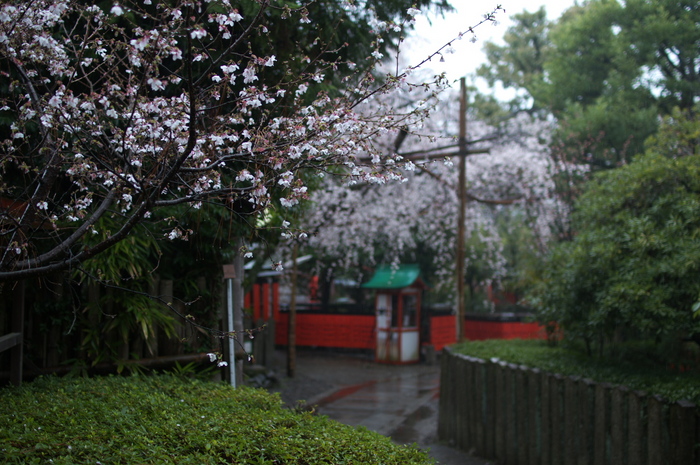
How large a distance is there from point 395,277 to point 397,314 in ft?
3.69

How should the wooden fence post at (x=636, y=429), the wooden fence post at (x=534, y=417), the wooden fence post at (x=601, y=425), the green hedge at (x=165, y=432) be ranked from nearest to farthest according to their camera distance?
the green hedge at (x=165, y=432), the wooden fence post at (x=636, y=429), the wooden fence post at (x=601, y=425), the wooden fence post at (x=534, y=417)

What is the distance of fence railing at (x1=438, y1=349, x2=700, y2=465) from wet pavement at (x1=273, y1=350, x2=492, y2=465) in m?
0.49

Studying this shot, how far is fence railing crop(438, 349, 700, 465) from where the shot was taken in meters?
5.45

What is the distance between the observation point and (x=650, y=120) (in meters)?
18.3

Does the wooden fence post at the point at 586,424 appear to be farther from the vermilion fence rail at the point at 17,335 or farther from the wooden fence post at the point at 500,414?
the vermilion fence rail at the point at 17,335

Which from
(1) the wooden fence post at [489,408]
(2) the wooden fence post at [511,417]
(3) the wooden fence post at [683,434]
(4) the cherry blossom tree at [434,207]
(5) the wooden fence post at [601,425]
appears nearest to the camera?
(3) the wooden fence post at [683,434]

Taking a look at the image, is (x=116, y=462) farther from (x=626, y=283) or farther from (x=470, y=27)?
(x=626, y=283)

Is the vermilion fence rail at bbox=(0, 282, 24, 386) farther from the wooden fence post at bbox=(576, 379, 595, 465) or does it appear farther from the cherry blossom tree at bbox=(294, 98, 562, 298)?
the cherry blossom tree at bbox=(294, 98, 562, 298)

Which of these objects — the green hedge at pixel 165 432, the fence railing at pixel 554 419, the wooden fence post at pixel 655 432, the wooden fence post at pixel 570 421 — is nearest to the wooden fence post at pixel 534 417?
the fence railing at pixel 554 419

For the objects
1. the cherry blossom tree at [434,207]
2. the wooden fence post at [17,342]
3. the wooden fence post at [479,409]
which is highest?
the cherry blossom tree at [434,207]

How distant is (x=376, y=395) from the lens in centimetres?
1308

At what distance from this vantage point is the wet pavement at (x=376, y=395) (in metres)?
9.70

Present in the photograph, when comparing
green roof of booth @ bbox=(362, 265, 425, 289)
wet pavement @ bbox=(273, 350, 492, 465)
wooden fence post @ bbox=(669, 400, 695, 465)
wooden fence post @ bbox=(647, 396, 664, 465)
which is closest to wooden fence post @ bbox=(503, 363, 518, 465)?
wet pavement @ bbox=(273, 350, 492, 465)

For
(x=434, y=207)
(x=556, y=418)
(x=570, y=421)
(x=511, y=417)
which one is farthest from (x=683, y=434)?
(x=434, y=207)
